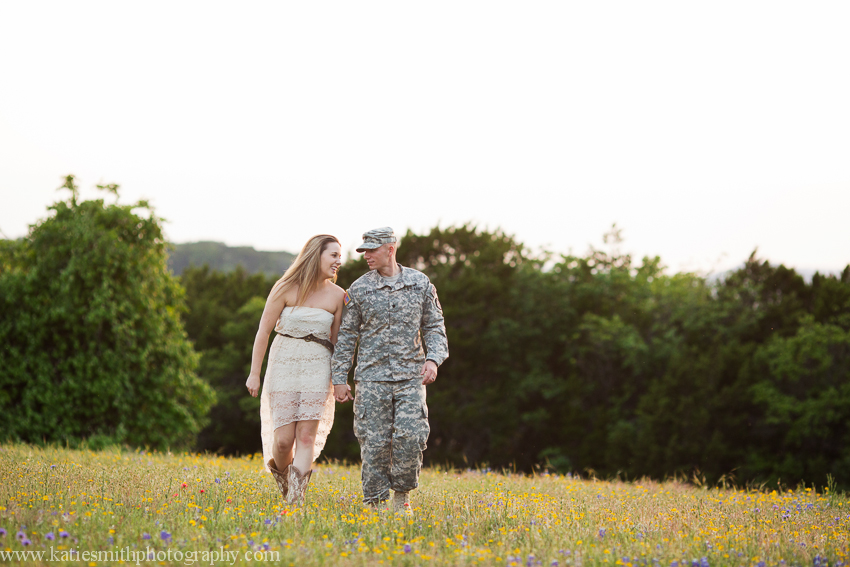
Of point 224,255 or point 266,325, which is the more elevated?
point 224,255

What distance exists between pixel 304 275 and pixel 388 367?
117cm

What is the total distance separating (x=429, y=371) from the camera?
5566 mm

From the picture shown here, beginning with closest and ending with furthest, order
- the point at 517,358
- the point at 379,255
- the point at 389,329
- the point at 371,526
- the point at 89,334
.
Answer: the point at 371,526 → the point at 389,329 → the point at 379,255 → the point at 89,334 → the point at 517,358

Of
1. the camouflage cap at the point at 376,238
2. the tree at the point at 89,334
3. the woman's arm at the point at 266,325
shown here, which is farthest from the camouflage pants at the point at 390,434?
the tree at the point at 89,334

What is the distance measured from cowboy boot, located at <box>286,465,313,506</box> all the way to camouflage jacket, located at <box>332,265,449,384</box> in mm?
860

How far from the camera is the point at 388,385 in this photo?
5.63m

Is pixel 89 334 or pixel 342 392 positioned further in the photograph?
pixel 89 334

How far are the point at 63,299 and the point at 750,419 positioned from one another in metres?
25.5

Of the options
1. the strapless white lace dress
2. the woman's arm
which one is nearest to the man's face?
the strapless white lace dress

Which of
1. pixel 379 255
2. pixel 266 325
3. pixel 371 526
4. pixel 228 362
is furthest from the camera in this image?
pixel 228 362

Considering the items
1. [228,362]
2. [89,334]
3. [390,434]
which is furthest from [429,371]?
[228,362]

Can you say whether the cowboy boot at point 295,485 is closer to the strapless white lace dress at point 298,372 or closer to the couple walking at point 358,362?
the couple walking at point 358,362

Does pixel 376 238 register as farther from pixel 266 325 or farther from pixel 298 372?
pixel 298 372

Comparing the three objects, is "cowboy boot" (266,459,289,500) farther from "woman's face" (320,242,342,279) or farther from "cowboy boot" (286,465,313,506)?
"woman's face" (320,242,342,279)
